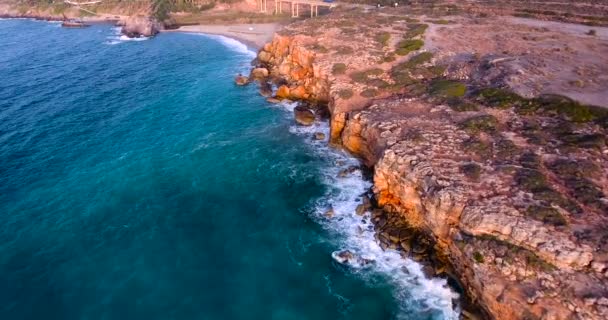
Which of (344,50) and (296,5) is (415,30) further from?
(296,5)

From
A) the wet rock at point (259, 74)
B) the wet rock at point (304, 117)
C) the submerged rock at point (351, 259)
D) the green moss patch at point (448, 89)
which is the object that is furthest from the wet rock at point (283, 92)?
the submerged rock at point (351, 259)

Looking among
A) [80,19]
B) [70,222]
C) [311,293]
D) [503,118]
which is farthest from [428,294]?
[80,19]

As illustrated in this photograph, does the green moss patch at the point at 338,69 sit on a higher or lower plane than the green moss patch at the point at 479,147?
higher

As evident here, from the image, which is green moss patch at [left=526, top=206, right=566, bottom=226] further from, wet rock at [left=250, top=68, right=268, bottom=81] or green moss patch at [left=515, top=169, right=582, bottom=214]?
wet rock at [left=250, top=68, right=268, bottom=81]

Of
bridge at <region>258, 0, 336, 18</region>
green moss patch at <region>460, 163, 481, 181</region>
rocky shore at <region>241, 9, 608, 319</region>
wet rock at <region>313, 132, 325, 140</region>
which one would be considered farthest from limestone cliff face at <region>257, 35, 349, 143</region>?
bridge at <region>258, 0, 336, 18</region>

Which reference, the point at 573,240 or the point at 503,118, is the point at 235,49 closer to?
the point at 503,118

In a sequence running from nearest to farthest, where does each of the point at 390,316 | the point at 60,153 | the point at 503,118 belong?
1. the point at 390,316
2. the point at 503,118
3. the point at 60,153

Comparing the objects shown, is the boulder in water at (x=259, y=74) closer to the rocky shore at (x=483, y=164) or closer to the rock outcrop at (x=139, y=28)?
the rocky shore at (x=483, y=164)
